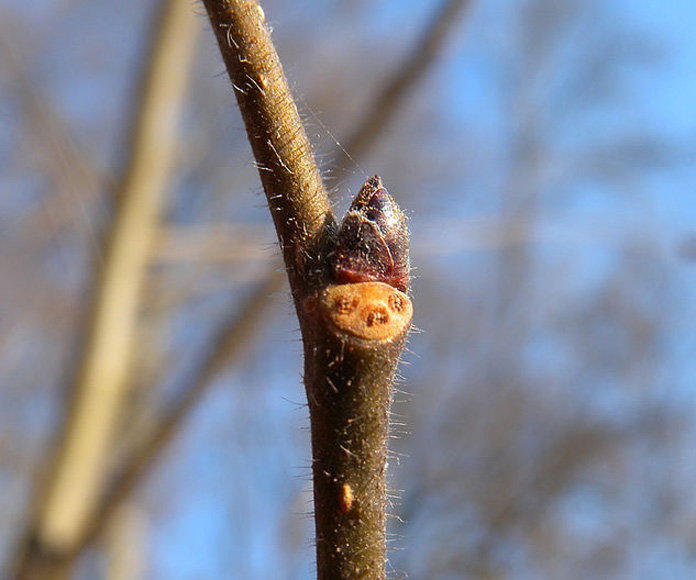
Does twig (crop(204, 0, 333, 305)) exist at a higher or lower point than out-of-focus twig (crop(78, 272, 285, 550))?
lower

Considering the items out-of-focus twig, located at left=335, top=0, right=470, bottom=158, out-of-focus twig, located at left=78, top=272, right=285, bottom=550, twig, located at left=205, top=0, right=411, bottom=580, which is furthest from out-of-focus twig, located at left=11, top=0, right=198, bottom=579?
twig, located at left=205, top=0, right=411, bottom=580

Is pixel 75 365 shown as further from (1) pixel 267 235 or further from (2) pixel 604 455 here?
(2) pixel 604 455

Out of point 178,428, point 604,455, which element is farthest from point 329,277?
point 604,455

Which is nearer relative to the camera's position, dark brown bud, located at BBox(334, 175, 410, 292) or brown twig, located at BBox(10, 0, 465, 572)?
dark brown bud, located at BBox(334, 175, 410, 292)

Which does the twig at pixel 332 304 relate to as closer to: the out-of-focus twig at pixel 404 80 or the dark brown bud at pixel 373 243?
the dark brown bud at pixel 373 243

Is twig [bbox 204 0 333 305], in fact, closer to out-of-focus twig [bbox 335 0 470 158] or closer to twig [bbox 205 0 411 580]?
twig [bbox 205 0 411 580]

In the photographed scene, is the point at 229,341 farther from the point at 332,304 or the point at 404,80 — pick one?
the point at 332,304

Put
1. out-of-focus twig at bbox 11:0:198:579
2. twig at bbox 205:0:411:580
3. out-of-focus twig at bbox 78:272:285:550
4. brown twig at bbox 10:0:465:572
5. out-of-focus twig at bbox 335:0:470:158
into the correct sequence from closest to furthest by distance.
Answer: twig at bbox 205:0:411:580
out-of-focus twig at bbox 335:0:470:158
brown twig at bbox 10:0:465:572
out-of-focus twig at bbox 78:272:285:550
out-of-focus twig at bbox 11:0:198:579

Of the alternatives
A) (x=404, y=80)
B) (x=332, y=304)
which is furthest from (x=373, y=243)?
(x=404, y=80)
